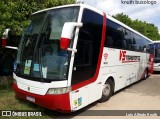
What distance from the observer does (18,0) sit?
9688 mm

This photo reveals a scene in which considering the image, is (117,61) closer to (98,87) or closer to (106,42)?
(106,42)

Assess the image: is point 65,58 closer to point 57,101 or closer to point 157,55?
point 57,101

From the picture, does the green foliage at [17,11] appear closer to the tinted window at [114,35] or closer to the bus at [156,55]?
the tinted window at [114,35]

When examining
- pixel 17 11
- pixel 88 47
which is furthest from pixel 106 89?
pixel 17 11

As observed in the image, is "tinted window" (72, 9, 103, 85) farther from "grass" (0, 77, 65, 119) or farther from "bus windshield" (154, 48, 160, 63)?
"bus windshield" (154, 48, 160, 63)

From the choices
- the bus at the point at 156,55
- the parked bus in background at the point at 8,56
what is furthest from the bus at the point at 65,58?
the bus at the point at 156,55

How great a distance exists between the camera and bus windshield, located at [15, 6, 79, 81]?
5.75 m

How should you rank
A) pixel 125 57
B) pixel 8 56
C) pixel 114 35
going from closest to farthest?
pixel 114 35
pixel 125 57
pixel 8 56

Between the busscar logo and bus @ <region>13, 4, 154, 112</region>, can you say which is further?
the busscar logo

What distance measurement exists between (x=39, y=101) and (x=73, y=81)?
3.59 feet

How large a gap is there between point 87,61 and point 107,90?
2171 mm

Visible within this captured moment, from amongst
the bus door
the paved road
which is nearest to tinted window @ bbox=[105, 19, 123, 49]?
the bus door

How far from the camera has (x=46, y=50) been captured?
604 cm

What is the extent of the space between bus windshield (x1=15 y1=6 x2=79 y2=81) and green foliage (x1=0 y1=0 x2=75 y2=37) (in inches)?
56.3
